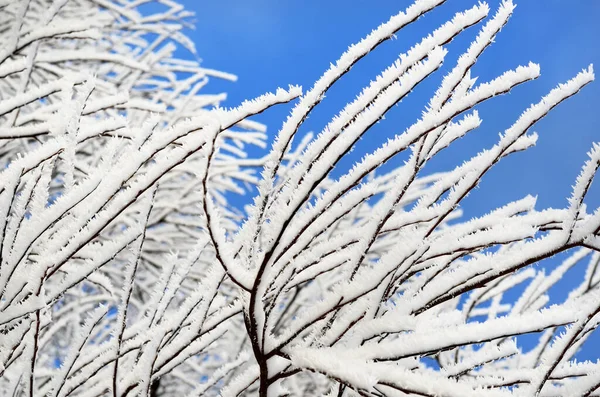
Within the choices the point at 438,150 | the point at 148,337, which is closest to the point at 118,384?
the point at 148,337

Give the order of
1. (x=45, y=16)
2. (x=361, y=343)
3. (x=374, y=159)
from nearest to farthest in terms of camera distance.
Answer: (x=374, y=159), (x=361, y=343), (x=45, y=16)

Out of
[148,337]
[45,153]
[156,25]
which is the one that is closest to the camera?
[45,153]

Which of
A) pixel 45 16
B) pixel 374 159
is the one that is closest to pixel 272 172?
pixel 374 159

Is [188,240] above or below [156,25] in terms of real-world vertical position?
below

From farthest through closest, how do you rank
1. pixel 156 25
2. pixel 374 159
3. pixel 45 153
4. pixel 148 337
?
pixel 156 25 → pixel 148 337 → pixel 45 153 → pixel 374 159

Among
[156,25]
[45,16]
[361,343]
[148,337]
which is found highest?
[156,25]

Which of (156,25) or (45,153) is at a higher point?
(156,25)

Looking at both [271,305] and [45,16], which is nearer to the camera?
[271,305]

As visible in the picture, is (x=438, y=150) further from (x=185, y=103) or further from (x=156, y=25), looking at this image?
(x=156, y=25)

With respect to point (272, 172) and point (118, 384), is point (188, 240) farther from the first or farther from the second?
point (272, 172)
